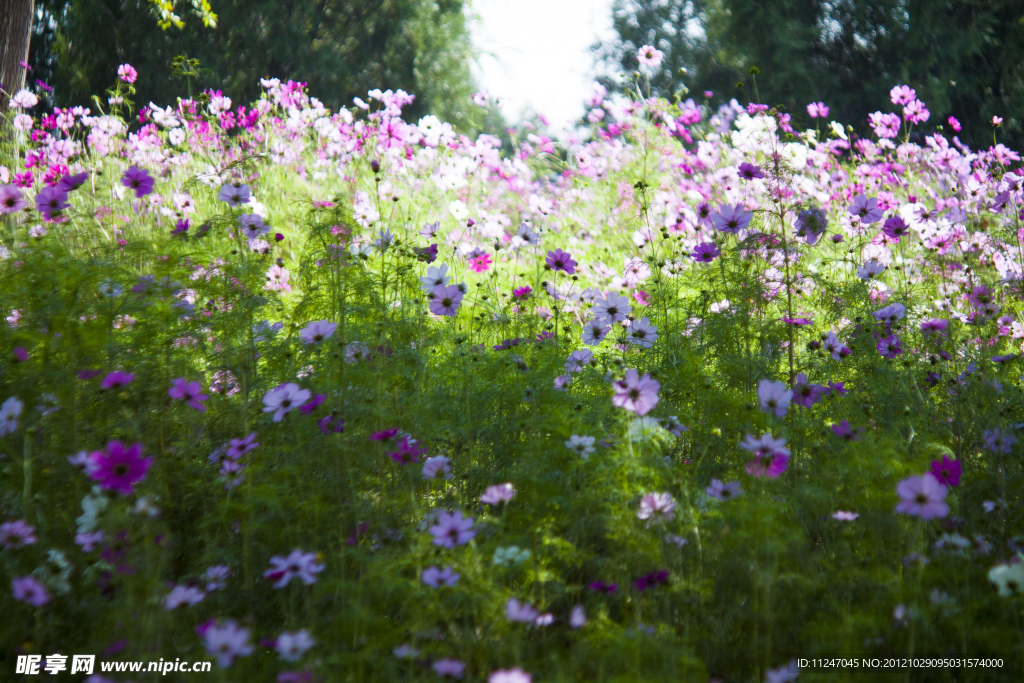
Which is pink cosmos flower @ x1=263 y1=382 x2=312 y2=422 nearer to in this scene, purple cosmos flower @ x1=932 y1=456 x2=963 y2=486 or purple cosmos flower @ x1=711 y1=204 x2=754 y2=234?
purple cosmos flower @ x1=711 y1=204 x2=754 y2=234

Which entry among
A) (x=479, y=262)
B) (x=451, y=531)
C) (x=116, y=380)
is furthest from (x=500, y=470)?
(x=479, y=262)

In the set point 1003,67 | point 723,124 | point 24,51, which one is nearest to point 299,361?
point 24,51

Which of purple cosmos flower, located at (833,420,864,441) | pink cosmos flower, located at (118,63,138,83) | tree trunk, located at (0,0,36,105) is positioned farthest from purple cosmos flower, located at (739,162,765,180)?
tree trunk, located at (0,0,36,105)

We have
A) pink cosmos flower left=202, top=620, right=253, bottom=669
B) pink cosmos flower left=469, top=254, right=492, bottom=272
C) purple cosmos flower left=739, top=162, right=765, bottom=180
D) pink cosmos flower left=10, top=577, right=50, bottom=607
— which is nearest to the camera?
pink cosmos flower left=202, top=620, right=253, bottom=669

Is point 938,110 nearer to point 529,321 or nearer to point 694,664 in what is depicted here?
point 529,321

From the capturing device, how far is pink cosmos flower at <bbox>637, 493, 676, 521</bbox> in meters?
1.50

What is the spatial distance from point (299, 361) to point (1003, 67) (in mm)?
11142

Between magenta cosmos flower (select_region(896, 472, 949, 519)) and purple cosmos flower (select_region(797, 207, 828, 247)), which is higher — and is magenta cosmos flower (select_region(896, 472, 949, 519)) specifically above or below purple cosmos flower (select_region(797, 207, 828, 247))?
below

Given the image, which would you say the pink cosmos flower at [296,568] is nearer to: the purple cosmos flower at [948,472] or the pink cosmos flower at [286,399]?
the pink cosmos flower at [286,399]

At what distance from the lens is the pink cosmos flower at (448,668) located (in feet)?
3.97

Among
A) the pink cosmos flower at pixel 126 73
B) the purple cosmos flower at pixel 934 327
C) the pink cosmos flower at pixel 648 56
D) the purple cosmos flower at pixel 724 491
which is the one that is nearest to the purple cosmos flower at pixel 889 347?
the purple cosmos flower at pixel 934 327

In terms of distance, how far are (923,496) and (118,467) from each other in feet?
5.15

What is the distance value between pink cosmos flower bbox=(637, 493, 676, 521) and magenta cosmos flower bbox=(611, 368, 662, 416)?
0.19 metres

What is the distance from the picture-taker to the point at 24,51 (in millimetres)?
4246
